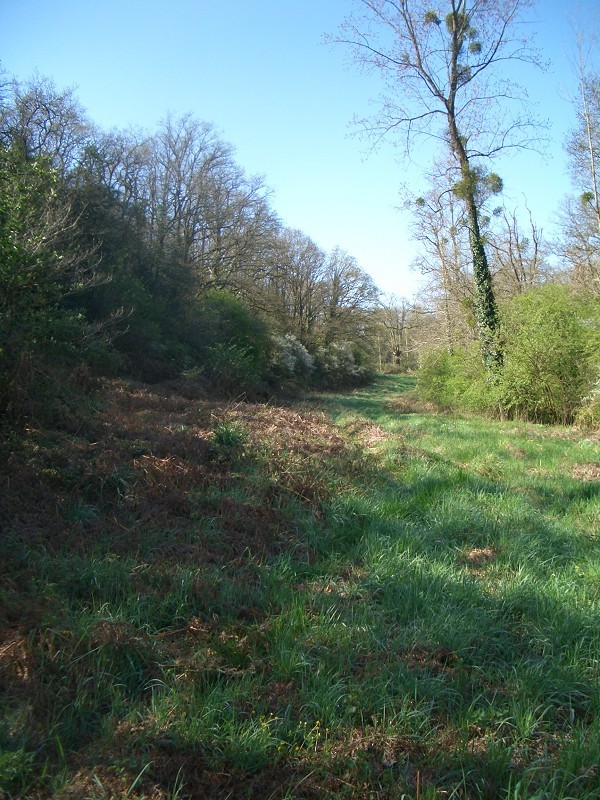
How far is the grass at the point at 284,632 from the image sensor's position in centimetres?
250

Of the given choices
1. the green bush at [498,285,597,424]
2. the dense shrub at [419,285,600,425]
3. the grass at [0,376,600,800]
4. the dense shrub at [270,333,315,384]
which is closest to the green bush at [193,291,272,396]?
the dense shrub at [270,333,315,384]

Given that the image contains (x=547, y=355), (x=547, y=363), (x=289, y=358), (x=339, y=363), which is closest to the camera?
(x=547, y=355)

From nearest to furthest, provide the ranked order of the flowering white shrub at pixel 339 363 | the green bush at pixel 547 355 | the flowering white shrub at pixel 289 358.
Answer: the green bush at pixel 547 355
the flowering white shrub at pixel 289 358
the flowering white shrub at pixel 339 363

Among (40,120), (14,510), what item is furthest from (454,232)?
(14,510)

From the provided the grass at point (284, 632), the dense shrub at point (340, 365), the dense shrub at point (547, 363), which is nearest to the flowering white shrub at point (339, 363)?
the dense shrub at point (340, 365)

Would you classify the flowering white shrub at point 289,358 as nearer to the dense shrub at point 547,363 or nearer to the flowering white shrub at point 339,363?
the flowering white shrub at point 339,363

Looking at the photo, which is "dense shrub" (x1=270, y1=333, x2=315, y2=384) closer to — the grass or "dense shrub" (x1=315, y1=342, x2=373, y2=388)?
"dense shrub" (x1=315, y1=342, x2=373, y2=388)

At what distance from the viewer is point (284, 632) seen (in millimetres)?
3498

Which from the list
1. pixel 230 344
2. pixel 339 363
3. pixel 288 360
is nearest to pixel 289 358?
pixel 288 360

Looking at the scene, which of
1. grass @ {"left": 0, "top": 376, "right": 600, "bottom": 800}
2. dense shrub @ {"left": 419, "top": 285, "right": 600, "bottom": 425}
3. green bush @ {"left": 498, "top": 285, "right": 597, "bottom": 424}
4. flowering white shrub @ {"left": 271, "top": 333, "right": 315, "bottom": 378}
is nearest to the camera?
grass @ {"left": 0, "top": 376, "right": 600, "bottom": 800}

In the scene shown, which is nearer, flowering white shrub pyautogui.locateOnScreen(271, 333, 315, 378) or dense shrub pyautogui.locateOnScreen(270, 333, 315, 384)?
dense shrub pyautogui.locateOnScreen(270, 333, 315, 384)

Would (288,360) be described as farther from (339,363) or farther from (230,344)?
(339,363)

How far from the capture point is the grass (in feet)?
8.20

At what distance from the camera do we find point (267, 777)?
2.46 m
